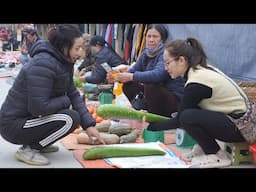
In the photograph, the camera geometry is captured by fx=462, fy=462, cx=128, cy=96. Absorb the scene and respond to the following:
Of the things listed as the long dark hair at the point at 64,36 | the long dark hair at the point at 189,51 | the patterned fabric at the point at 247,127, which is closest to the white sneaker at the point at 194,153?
the patterned fabric at the point at 247,127

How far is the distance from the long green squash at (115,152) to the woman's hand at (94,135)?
101mm

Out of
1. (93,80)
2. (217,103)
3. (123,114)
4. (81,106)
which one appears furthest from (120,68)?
(217,103)

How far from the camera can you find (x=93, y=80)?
4.88 meters

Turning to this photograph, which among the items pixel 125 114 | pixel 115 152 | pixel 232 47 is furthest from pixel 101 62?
pixel 115 152

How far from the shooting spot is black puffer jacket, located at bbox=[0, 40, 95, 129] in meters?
2.58

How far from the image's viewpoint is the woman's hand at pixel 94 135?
287cm

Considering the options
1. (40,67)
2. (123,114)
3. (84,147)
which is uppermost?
(40,67)

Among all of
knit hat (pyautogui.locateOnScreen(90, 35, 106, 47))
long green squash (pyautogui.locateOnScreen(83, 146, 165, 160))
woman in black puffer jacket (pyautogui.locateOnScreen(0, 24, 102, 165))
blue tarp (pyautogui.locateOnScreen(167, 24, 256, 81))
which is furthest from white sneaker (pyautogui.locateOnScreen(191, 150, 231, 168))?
knit hat (pyautogui.locateOnScreen(90, 35, 106, 47))

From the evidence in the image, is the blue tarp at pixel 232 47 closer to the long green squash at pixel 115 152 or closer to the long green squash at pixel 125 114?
the long green squash at pixel 125 114

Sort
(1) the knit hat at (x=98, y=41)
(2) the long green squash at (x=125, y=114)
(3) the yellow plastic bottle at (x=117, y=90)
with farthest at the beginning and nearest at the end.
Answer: (1) the knit hat at (x=98, y=41) → (3) the yellow plastic bottle at (x=117, y=90) → (2) the long green squash at (x=125, y=114)

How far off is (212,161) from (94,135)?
76cm

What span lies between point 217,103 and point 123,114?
0.77 meters

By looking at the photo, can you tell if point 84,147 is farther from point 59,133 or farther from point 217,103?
point 217,103

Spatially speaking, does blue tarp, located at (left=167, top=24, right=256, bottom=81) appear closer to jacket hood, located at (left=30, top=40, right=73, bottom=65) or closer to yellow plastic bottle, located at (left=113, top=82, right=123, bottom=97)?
yellow plastic bottle, located at (left=113, top=82, right=123, bottom=97)
